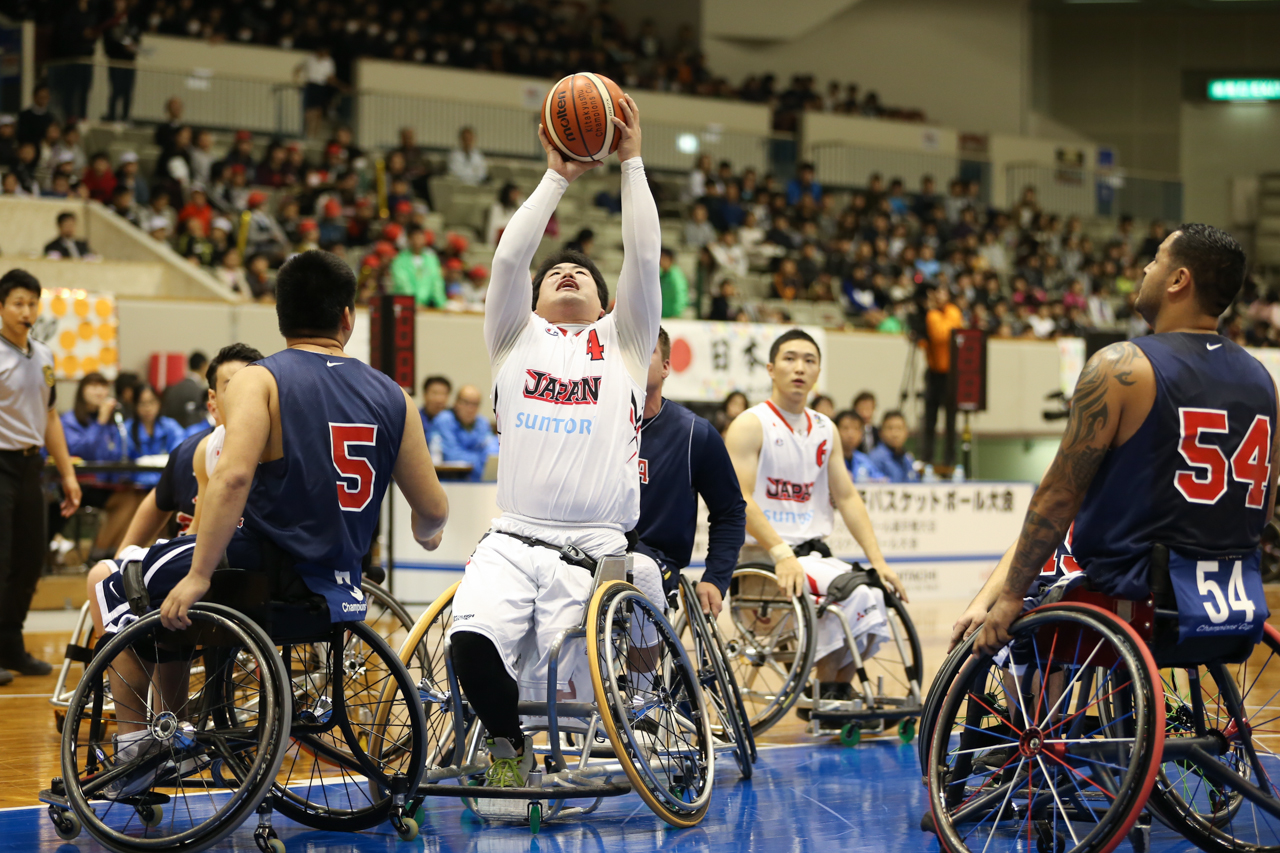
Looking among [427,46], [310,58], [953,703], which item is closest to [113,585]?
[953,703]

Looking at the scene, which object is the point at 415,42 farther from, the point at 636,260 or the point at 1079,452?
the point at 1079,452

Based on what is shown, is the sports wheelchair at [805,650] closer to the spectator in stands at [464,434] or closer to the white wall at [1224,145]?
the spectator in stands at [464,434]

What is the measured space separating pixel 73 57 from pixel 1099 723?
15502 mm

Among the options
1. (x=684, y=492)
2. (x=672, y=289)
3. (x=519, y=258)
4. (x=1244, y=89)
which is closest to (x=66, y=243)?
(x=672, y=289)

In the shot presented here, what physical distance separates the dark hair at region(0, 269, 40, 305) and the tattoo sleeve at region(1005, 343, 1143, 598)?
499 centimetres

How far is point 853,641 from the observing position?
5.65m

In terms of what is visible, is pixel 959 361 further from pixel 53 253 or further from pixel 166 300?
pixel 53 253

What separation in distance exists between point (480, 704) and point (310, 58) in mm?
16029

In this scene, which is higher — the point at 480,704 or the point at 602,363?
the point at 602,363

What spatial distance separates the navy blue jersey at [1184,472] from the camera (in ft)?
10.9

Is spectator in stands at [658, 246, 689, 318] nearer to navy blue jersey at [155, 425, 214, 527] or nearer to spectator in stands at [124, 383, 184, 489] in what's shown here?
spectator in stands at [124, 383, 184, 489]

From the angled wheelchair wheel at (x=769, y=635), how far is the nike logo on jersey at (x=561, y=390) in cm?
173

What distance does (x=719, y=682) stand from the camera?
467cm

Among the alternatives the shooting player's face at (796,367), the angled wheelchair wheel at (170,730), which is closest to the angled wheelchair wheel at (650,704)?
the angled wheelchair wheel at (170,730)
